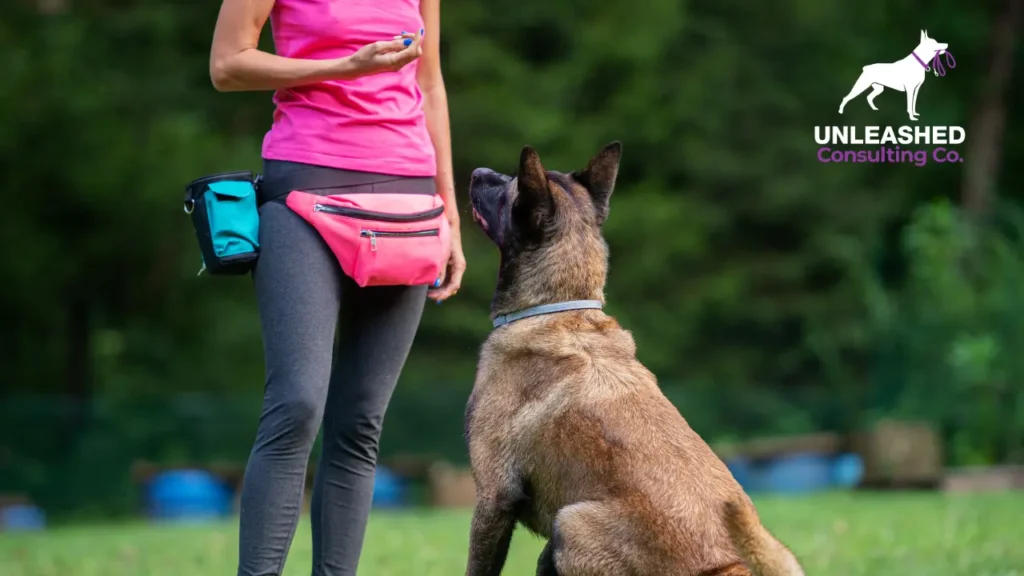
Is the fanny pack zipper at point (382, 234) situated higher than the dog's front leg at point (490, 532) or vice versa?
the fanny pack zipper at point (382, 234)

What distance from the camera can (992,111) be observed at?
2194cm

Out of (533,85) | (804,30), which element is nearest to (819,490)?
(533,85)

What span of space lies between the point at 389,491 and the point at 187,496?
2.37 metres

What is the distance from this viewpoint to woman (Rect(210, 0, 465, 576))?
3480 mm

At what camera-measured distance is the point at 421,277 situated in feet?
12.3

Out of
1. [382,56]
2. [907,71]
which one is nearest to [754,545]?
[382,56]

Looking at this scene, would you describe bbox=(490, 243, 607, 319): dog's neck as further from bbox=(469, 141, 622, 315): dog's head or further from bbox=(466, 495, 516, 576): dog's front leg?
bbox=(466, 495, 516, 576): dog's front leg

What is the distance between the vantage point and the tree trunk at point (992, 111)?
21609 millimetres

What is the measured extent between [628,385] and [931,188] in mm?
21228

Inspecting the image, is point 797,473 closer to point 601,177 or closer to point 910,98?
point 910,98

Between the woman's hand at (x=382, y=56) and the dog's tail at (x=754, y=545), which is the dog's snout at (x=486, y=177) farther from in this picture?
the dog's tail at (x=754, y=545)

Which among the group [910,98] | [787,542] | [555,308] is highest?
[910,98]

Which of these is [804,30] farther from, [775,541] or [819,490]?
[775,541]

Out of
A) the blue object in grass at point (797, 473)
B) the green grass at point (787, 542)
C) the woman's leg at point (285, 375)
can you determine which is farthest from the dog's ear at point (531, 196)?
the blue object in grass at point (797, 473)
